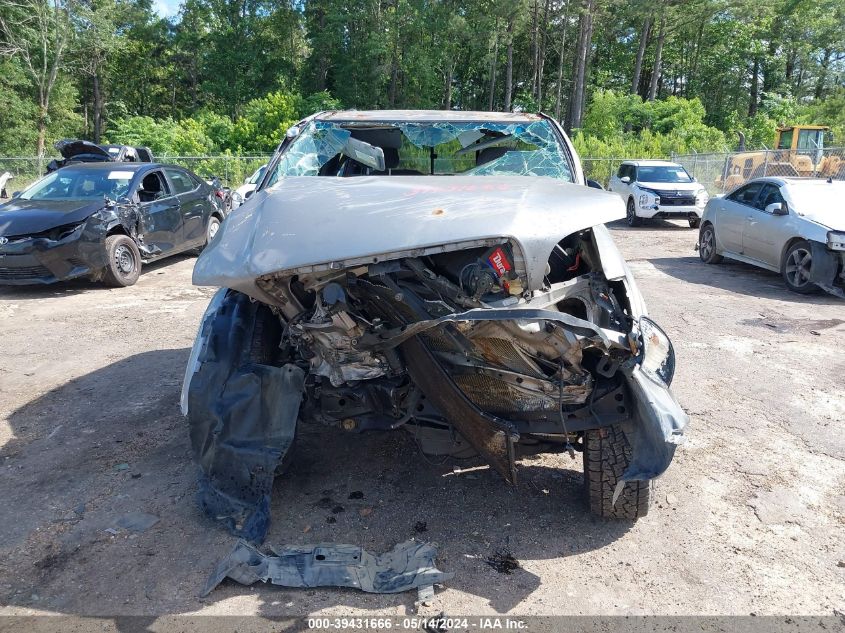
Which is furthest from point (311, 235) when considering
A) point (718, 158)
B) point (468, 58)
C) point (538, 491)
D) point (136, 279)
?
point (468, 58)

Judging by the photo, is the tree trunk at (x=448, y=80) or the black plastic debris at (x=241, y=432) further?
the tree trunk at (x=448, y=80)

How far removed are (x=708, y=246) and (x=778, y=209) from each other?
6.51 feet

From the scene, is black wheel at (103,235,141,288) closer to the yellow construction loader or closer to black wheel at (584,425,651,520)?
black wheel at (584,425,651,520)

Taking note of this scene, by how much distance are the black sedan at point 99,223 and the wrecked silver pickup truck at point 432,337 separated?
5975 mm

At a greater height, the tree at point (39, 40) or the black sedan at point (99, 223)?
the tree at point (39, 40)

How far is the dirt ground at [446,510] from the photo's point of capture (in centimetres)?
283

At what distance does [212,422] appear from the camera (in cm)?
339

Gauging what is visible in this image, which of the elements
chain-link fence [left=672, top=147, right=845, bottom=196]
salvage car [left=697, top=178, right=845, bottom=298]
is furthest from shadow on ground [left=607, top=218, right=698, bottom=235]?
salvage car [left=697, top=178, right=845, bottom=298]

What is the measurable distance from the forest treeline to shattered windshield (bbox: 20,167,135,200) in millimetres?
20787

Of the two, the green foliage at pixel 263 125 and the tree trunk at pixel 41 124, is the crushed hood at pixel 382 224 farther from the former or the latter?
the tree trunk at pixel 41 124

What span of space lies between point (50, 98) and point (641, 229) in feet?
A: 109

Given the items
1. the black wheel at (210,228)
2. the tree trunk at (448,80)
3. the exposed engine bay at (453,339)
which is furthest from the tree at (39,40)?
the exposed engine bay at (453,339)

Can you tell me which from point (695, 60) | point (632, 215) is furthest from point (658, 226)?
point (695, 60)

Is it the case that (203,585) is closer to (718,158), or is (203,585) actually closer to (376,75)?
(718,158)
